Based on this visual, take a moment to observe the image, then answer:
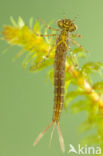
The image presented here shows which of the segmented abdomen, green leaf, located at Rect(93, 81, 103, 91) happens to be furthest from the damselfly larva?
green leaf, located at Rect(93, 81, 103, 91)

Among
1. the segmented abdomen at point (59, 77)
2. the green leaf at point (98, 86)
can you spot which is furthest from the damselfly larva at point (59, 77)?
the green leaf at point (98, 86)

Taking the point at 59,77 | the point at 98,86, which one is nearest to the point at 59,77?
the point at 59,77

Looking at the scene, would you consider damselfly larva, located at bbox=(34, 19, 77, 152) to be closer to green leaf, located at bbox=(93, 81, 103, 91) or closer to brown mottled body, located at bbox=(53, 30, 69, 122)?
brown mottled body, located at bbox=(53, 30, 69, 122)

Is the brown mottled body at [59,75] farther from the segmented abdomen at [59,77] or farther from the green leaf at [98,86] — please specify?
the green leaf at [98,86]

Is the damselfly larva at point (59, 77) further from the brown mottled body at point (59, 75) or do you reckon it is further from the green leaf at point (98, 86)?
the green leaf at point (98, 86)

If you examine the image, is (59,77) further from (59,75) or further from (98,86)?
(98,86)

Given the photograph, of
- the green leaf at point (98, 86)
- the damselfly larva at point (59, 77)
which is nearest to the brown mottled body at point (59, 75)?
the damselfly larva at point (59, 77)

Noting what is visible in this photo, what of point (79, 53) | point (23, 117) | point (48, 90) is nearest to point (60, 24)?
point (79, 53)

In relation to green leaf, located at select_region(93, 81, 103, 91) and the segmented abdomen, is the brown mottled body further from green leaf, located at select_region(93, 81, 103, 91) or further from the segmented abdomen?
green leaf, located at select_region(93, 81, 103, 91)
